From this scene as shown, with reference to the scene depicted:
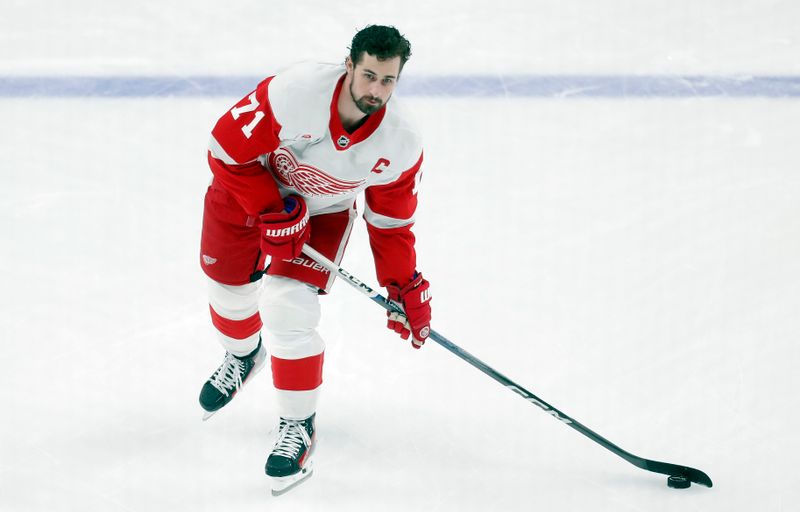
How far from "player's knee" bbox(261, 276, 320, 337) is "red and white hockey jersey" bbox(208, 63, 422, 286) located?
0.65 feet

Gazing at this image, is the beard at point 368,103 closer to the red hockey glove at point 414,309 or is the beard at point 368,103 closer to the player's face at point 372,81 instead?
the player's face at point 372,81

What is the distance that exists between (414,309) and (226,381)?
23.9 inches

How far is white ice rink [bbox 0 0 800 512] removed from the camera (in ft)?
8.11

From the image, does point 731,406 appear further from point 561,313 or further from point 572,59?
point 572,59

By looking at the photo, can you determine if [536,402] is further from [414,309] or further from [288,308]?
[288,308]

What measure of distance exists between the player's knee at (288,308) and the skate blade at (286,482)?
0.37 meters

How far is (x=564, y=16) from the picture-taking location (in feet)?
14.4

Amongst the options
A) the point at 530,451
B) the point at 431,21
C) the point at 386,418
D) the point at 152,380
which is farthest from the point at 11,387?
the point at 431,21

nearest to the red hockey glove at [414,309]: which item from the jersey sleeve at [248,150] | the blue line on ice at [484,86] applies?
the jersey sleeve at [248,150]

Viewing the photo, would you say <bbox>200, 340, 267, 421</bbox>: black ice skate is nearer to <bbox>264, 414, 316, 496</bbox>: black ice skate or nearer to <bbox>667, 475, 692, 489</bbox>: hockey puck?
<bbox>264, 414, 316, 496</bbox>: black ice skate

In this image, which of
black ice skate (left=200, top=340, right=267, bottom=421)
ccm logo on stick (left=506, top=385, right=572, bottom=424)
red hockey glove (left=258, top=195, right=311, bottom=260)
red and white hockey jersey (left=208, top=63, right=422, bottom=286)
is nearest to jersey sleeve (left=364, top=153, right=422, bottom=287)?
red and white hockey jersey (left=208, top=63, right=422, bottom=286)

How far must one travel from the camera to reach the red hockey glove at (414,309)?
237cm

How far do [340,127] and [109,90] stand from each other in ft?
6.73

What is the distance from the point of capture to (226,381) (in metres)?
2.61
